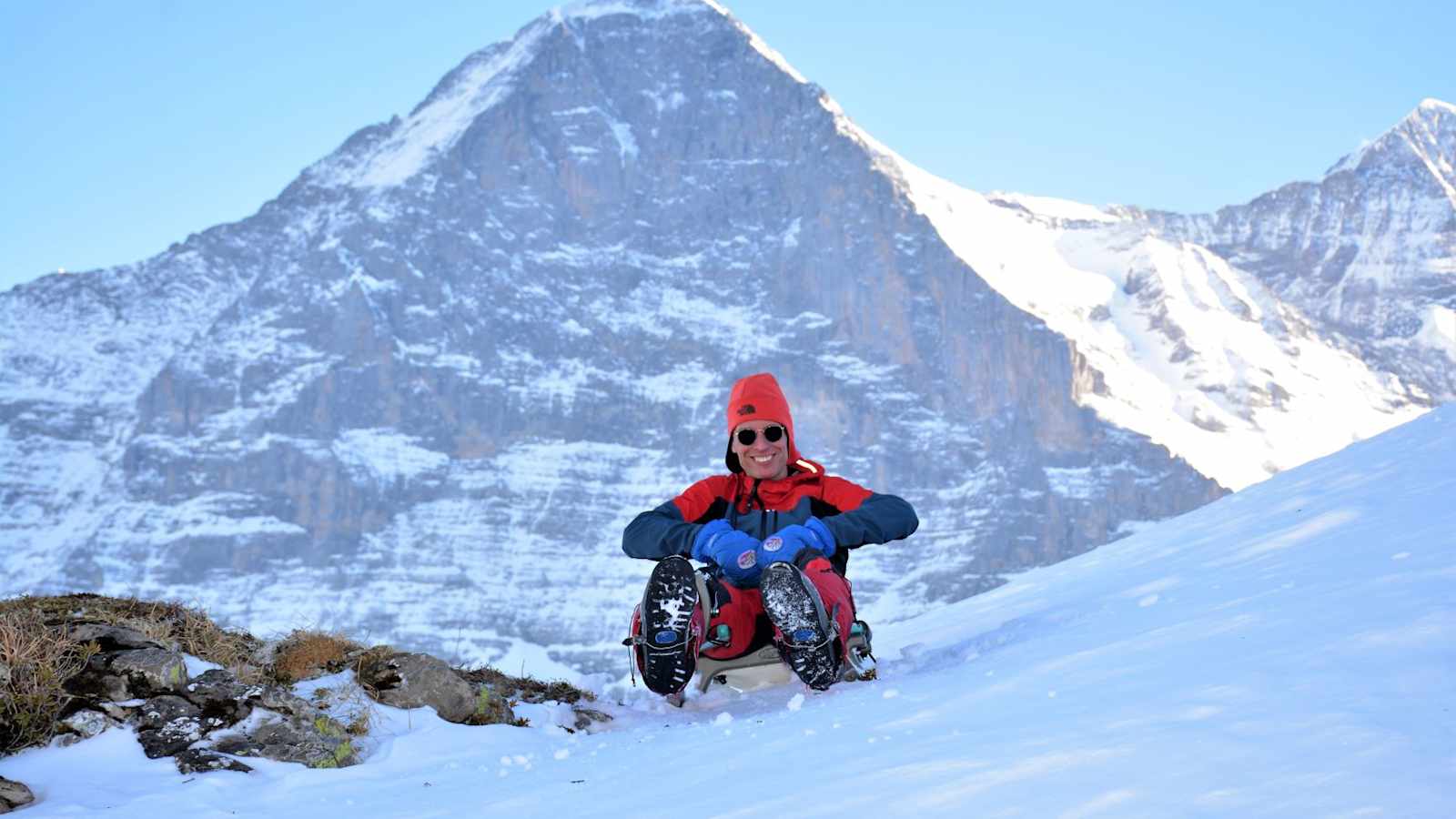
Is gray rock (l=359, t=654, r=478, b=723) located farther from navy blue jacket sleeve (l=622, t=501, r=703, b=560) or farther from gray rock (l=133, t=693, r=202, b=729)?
navy blue jacket sleeve (l=622, t=501, r=703, b=560)

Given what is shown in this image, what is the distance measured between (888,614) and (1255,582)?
19426cm

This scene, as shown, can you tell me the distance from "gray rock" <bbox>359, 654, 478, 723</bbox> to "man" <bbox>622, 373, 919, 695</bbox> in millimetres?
979

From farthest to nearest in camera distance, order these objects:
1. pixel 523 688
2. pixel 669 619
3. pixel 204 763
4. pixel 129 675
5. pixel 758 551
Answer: pixel 523 688, pixel 758 551, pixel 669 619, pixel 129 675, pixel 204 763

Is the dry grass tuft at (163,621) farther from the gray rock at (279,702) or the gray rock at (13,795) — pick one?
the gray rock at (13,795)

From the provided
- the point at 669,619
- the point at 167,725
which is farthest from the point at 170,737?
the point at 669,619

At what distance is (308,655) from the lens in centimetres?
679

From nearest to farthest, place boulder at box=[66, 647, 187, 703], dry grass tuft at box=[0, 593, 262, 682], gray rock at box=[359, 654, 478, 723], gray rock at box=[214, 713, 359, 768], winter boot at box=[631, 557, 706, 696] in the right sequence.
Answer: gray rock at box=[214, 713, 359, 768] → boulder at box=[66, 647, 187, 703] → winter boot at box=[631, 557, 706, 696] → dry grass tuft at box=[0, 593, 262, 682] → gray rock at box=[359, 654, 478, 723]

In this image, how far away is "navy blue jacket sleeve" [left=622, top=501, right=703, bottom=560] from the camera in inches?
269

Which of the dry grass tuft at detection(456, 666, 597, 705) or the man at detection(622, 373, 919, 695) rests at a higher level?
the man at detection(622, 373, 919, 695)

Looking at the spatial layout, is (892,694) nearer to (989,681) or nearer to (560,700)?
(989,681)

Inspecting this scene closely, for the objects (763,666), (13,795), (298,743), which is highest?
(13,795)

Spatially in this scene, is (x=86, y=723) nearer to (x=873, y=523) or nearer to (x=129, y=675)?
(x=129, y=675)

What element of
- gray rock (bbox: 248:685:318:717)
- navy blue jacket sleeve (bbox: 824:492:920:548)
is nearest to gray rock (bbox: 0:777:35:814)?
gray rock (bbox: 248:685:318:717)

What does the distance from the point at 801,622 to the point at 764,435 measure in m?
1.62
